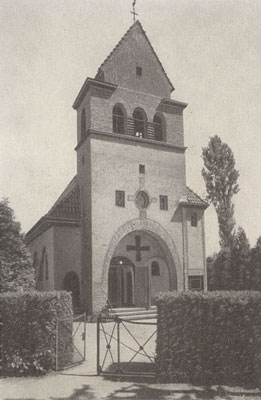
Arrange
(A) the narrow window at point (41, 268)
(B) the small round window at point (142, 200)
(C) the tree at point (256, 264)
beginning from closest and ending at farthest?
(B) the small round window at point (142, 200) → (A) the narrow window at point (41, 268) → (C) the tree at point (256, 264)

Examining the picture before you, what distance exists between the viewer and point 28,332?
1029cm

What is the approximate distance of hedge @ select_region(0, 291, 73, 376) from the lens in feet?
33.2

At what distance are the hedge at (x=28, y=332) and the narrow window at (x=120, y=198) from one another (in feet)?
44.0

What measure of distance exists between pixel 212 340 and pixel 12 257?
25.1ft

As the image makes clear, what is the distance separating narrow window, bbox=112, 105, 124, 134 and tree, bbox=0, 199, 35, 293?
1247 centimetres

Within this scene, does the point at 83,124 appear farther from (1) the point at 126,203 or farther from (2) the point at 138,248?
(2) the point at 138,248

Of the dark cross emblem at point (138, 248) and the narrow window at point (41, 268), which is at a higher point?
the dark cross emblem at point (138, 248)

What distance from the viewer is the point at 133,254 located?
82.4ft

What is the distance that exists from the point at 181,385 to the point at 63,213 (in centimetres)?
1610

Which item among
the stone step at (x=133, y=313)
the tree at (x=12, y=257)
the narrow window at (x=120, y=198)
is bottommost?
the stone step at (x=133, y=313)

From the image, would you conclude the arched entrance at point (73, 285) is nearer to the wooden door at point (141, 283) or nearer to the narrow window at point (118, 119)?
the wooden door at point (141, 283)

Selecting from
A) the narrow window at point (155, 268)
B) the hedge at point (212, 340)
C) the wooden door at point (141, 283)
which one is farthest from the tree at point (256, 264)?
the hedge at point (212, 340)

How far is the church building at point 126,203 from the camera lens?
74.9ft

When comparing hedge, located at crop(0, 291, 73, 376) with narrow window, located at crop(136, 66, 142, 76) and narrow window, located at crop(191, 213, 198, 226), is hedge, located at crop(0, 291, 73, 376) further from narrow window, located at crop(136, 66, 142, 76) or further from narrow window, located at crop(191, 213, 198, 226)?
narrow window, located at crop(136, 66, 142, 76)
